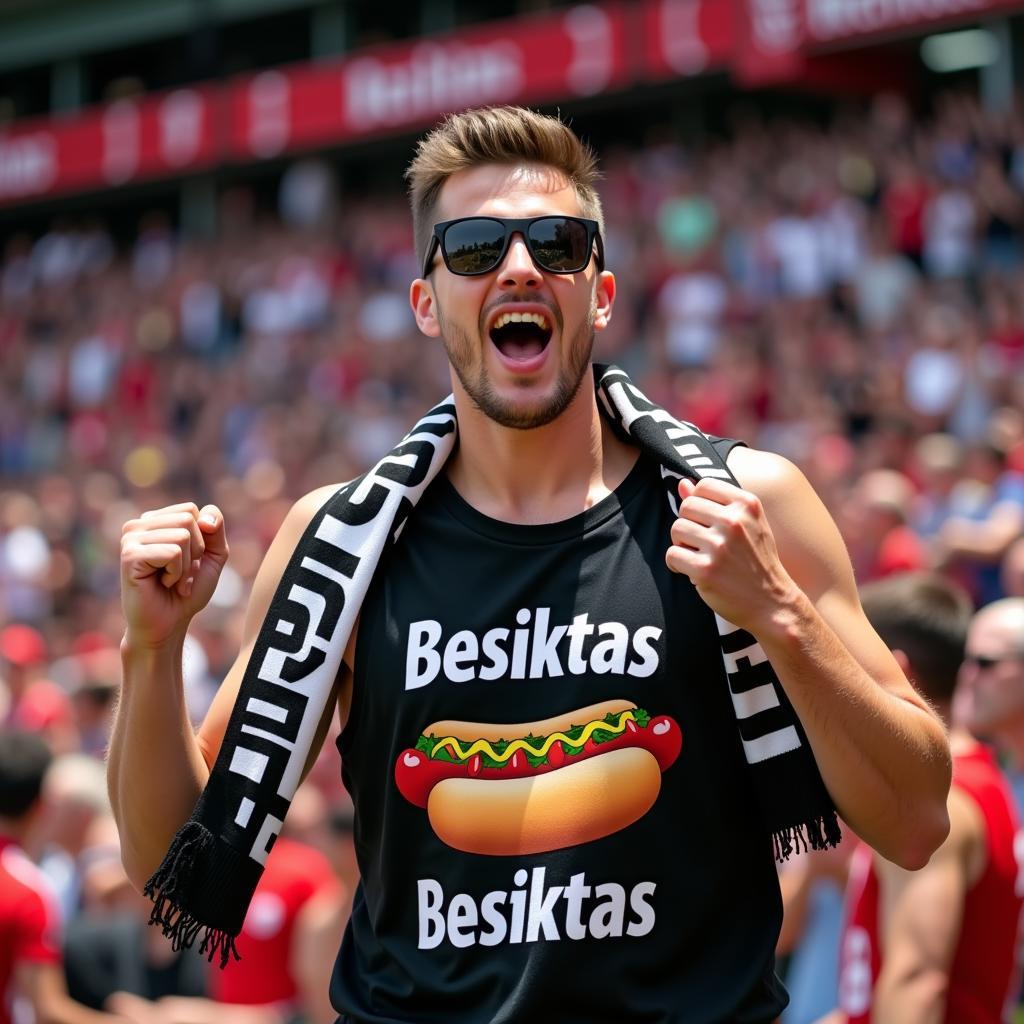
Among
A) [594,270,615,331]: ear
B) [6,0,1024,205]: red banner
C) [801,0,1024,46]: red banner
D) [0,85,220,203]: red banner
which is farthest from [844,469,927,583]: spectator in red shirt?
[0,85,220,203]: red banner

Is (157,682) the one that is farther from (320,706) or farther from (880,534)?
(880,534)

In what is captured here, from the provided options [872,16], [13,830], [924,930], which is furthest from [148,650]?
[872,16]

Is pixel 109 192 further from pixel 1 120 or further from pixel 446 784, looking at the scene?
pixel 446 784

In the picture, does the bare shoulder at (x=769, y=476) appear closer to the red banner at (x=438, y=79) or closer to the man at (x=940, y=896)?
the man at (x=940, y=896)

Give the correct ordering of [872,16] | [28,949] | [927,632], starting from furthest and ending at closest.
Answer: [872,16] → [28,949] → [927,632]

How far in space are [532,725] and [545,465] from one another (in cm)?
50

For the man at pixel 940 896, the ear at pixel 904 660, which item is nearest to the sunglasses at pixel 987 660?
the man at pixel 940 896

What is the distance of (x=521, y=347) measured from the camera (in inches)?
116

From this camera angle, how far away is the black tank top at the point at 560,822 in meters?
2.63

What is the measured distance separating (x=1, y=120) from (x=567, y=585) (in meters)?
26.0

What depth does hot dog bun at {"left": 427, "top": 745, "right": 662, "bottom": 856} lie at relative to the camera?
8.74ft

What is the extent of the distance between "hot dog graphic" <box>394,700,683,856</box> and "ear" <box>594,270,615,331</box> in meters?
0.72

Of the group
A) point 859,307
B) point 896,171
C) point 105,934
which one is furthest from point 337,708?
point 896,171

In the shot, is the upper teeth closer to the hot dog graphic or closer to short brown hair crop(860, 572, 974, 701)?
the hot dog graphic
